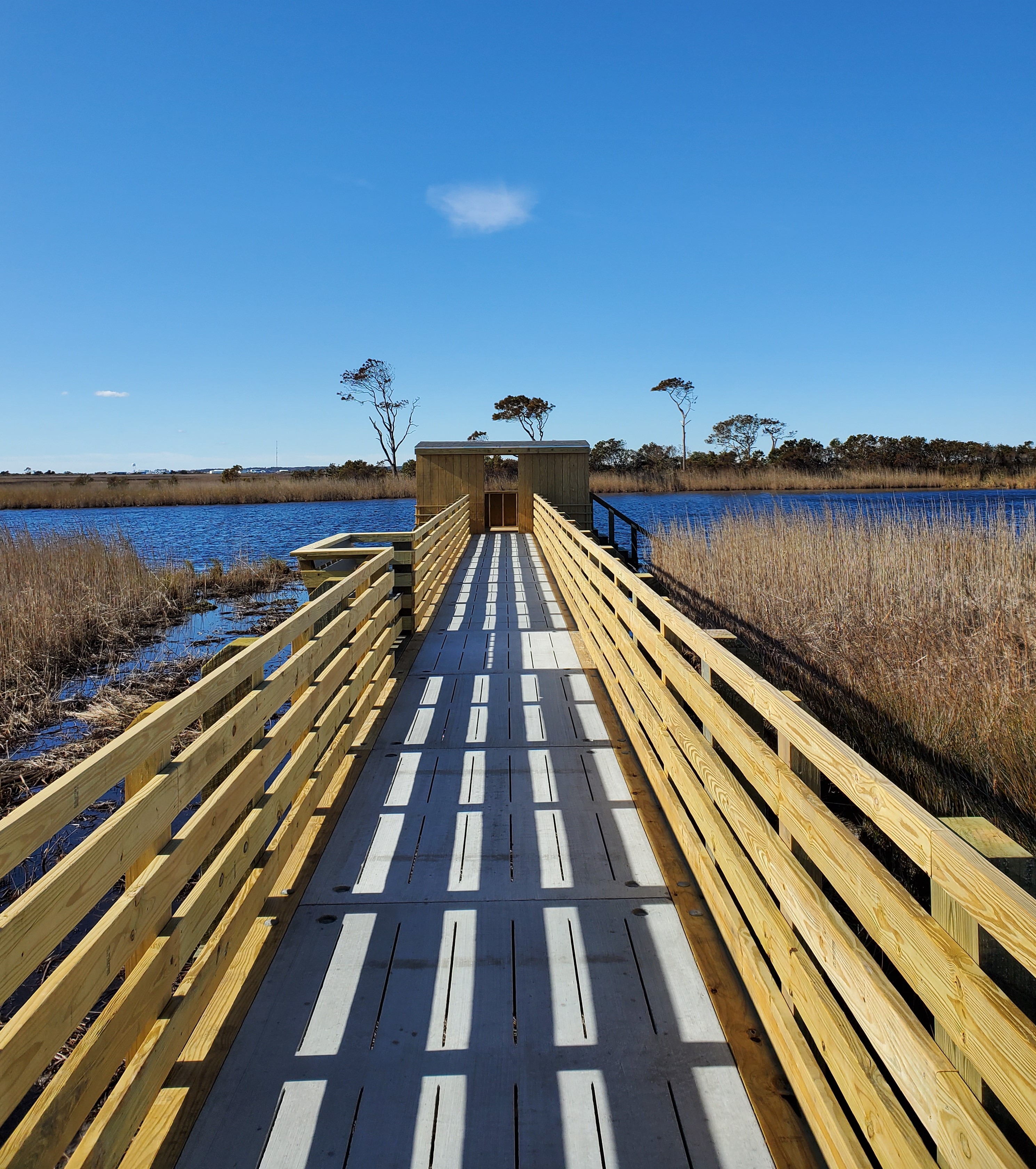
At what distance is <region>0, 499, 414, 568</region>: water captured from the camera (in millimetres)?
21719

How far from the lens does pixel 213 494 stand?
4262 centimetres

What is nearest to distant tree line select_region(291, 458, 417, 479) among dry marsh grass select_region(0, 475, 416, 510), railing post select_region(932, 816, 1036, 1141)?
dry marsh grass select_region(0, 475, 416, 510)

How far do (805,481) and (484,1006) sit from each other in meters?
37.8

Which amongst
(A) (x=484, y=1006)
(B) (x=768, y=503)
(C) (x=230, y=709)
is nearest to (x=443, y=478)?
(C) (x=230, y=709)

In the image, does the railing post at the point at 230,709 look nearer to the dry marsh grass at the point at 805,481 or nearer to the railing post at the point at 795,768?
the railing post at the point at 795,768

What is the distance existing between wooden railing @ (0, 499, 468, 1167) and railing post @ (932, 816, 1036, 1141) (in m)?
1.63

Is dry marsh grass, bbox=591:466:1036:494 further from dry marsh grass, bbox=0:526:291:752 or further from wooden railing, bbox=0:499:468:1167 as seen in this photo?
wooden railing, bbox=0:499:468:1167

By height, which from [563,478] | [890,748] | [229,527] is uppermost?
[563,478]

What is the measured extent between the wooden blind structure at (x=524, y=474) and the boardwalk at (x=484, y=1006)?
13.8 meters

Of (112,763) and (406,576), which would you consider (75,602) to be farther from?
(112,763)

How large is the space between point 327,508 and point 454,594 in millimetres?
30339

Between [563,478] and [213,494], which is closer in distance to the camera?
[563,478]

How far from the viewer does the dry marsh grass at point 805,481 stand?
126ft

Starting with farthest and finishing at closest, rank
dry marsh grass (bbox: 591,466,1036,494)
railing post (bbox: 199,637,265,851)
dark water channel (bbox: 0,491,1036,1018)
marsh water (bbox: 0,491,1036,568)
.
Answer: dry marsh grass (bbox: 591,466,1036,494) < marsh water (bbox: 0,491,1036,568) < dark water channel (bbox: 0,491,1036,1018) < railing post (bbox: 199,637,265,851)
